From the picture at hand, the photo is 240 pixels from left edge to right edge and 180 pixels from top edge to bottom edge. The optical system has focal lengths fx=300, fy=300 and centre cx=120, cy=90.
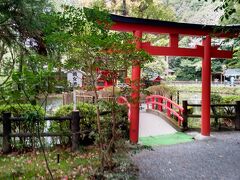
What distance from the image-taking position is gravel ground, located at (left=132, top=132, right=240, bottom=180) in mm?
5196

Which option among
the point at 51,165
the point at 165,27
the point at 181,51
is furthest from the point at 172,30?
the point at 51,165

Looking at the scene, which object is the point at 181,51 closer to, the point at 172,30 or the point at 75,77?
the point at 172,30

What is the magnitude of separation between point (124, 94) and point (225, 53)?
4.49 meters

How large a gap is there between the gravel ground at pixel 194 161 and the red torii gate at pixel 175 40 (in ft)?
2.69

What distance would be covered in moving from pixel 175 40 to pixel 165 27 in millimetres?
523

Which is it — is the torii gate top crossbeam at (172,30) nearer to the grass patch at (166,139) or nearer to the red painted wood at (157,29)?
the red painted wood at (157,29)

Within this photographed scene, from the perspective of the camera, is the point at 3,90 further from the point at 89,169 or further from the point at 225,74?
the point at 225,74

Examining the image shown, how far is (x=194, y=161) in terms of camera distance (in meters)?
6.03

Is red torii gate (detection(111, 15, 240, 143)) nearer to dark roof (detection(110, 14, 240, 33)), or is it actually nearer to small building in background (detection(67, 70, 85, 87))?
dark roof (detection(110, 14, 240, 33))

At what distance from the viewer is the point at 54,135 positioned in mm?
6395

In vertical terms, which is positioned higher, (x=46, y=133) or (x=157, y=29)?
(x=157, y=29)

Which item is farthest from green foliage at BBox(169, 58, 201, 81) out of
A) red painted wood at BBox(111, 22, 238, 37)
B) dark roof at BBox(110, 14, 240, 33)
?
dark roof at BBox(110, 14, 240, 33)

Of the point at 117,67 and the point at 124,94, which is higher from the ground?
the point at 117,67

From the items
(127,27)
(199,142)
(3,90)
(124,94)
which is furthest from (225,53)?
(3,90)
